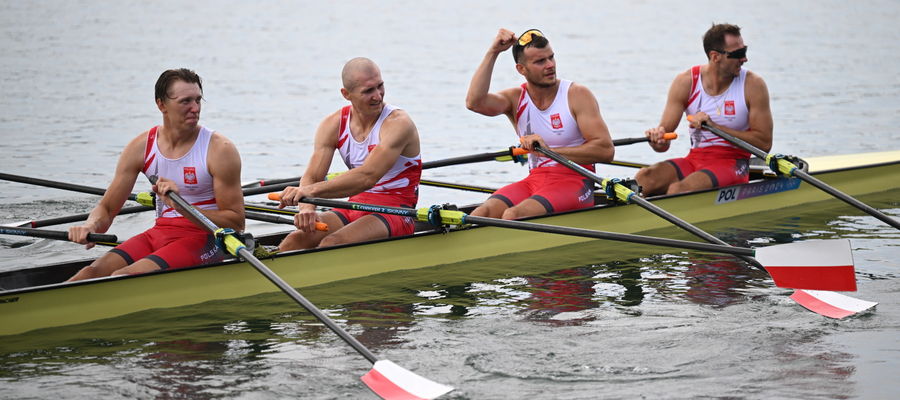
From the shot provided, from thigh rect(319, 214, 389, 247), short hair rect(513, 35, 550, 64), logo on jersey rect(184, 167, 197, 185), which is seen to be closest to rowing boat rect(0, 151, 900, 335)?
thigh rect(319, 214, 389, 247)

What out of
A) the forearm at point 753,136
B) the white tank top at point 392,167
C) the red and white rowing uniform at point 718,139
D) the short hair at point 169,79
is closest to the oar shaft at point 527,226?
the white tank top at point 392,167

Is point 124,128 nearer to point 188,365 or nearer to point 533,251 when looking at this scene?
point 533,251

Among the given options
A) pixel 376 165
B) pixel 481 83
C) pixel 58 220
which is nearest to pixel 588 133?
pixel 481 83

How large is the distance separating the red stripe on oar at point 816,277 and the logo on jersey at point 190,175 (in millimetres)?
3566

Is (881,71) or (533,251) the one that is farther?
(881,71)

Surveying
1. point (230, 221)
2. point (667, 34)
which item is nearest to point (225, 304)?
point (230, 221)

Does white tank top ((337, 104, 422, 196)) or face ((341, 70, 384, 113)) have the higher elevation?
face ((341, 70, 384, 113))

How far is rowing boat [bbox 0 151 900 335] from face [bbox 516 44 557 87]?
1.04m

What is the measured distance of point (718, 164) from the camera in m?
9.67

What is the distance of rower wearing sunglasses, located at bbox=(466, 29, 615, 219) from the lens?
27.7 feet

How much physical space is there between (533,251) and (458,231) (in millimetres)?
883

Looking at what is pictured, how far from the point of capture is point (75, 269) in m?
7.26

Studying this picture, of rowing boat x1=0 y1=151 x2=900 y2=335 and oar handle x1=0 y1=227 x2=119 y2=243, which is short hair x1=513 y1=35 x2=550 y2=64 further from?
oar handle x1=0 y1=227 x2=119 y2=243

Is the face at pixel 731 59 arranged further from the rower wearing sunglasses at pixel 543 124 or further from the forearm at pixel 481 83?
the forearm at pixel 481 83
